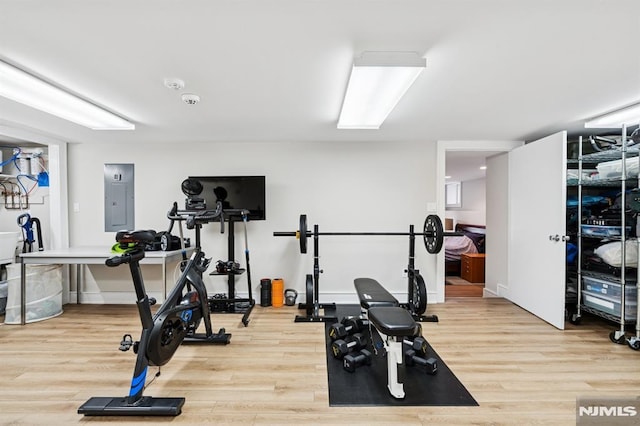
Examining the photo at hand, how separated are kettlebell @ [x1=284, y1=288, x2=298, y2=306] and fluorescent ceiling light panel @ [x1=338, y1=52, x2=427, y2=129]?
2.39 m

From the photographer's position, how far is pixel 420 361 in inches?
92.4

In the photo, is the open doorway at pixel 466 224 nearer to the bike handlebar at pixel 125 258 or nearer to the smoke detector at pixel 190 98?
the smoke detector at pixel 190 98

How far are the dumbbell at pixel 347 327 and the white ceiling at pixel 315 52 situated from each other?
6.98 ft

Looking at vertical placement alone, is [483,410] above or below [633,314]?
below

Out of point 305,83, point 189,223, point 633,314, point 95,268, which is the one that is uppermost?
point 305,83

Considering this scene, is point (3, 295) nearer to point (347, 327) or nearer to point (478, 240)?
point (347, 327)

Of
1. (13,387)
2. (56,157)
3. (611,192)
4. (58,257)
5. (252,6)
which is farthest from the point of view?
(56,157)

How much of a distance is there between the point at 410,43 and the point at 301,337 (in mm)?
2713

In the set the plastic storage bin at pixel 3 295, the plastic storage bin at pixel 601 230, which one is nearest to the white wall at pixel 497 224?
the plastic storage bin at pixel 601 230

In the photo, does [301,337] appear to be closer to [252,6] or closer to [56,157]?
[252,6]

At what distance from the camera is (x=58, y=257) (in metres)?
3.28

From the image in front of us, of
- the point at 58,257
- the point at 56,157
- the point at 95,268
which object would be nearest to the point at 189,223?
the point at 58,257

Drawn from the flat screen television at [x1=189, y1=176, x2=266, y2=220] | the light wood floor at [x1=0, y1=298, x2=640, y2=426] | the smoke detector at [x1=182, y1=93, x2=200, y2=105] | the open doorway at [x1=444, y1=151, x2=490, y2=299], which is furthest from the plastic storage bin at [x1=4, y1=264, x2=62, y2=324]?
the open doorway at [x1=444, y1=151, x2=490, y2=299]

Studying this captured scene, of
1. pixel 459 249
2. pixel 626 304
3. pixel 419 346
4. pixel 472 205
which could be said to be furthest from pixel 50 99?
pixel 472 205
